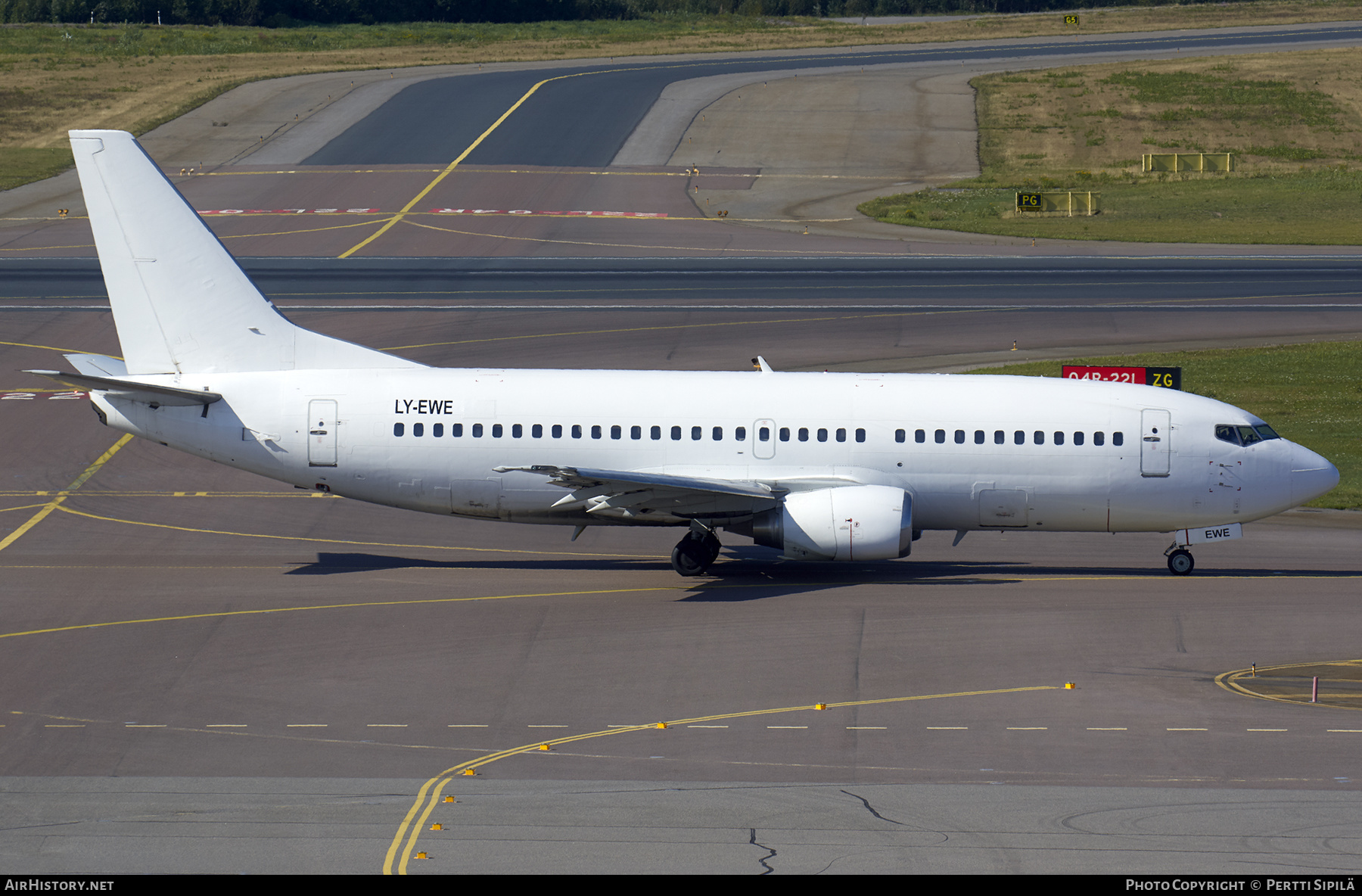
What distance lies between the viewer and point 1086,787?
2083 cm

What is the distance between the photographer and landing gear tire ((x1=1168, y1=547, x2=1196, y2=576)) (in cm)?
3244

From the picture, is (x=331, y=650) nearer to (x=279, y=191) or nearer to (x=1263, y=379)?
(x=1263, y=379)

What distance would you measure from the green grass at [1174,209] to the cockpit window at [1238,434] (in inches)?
1713

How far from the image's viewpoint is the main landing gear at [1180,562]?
107 ft

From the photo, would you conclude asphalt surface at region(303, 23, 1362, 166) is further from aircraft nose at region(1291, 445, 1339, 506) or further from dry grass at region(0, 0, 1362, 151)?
aircraft nose at region(1291, 445, 1339, 506)

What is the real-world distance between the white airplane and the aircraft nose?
0.05m

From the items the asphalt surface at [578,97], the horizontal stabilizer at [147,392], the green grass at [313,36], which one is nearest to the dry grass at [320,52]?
the green grass at [313,36]

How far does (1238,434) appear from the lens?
32.3 meters

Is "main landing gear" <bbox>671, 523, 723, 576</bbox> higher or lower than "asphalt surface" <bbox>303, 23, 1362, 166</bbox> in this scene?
lower

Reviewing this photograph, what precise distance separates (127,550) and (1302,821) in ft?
83.4

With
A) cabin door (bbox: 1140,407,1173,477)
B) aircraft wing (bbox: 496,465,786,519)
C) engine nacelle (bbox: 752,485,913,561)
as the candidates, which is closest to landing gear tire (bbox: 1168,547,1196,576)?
cabin door (bbox: 1140,407,1173,477)

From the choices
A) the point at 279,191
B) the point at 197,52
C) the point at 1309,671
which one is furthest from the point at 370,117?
the point at 1309,671

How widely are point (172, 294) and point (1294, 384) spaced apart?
34.6 meters

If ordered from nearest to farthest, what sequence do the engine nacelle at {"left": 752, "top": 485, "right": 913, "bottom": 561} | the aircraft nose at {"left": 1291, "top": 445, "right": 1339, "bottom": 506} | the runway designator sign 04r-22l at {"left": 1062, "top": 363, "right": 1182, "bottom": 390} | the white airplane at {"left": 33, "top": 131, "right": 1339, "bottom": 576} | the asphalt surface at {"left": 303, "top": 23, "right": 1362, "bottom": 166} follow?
A: the engine nacelle at {"left": 752, "top": 485, "right": 913, "bottom": 561} < the white airplane at {"left": 33, "top": 131, "right": 1339, "bottom": 576} < the aircraft nose at {"left": 1291, "top": 445, "right": 1339, "bottom": 506} < the runway designator sign 04r-22l at {"left": 1062, "top": 363, "right": 1182, "bottom": 390} < the asphalt surface at {"left": 303, "top": 23, "right": 1362, "bottom": 166}
